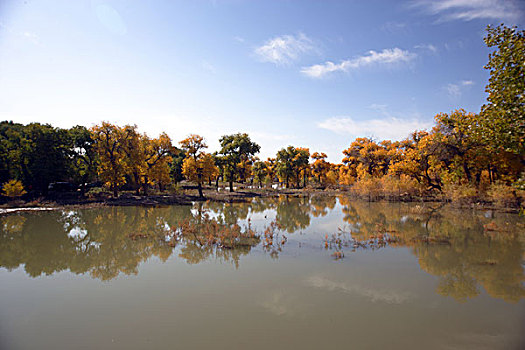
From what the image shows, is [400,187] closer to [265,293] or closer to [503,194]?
[503,194]

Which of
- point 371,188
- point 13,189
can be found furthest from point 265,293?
point 13,189

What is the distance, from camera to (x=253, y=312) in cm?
677

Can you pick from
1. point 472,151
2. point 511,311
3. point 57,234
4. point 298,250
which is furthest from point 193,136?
point 511,311

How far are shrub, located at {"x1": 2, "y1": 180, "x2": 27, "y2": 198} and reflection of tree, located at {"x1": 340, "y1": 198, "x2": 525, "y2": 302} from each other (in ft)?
125

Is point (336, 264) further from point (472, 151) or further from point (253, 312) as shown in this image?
point (472, 151)

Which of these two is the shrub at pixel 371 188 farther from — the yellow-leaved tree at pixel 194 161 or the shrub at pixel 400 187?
the yellow-leaved tree at pixel 194 161

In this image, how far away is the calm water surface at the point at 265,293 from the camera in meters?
5.74

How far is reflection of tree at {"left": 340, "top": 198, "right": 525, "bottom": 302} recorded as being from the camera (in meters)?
8.44

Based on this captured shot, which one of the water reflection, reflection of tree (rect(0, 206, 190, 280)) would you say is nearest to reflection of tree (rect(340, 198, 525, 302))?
the water reflection

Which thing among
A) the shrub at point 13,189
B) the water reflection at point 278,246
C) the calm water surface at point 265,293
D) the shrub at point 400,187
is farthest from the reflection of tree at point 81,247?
the shrub at point 400,187

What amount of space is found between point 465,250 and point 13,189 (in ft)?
142

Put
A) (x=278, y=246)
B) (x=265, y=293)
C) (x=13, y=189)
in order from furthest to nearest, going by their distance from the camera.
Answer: (x=13, y=189) → (x=278, y=246) → (x=265, y=293)

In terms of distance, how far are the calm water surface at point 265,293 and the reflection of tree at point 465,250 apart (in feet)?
0.26

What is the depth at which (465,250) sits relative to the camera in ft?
40.4
